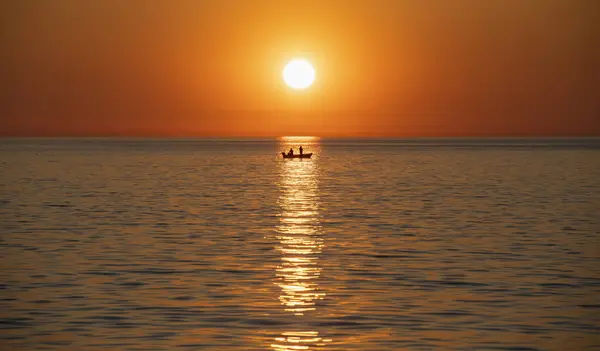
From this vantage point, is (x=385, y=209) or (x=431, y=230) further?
(x=385, y=209)

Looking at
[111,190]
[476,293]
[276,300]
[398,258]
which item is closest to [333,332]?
[276,300]

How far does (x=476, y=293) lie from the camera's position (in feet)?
84.9

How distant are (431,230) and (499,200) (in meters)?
20.6

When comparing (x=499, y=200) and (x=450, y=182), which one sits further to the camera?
(x=450, y=182)

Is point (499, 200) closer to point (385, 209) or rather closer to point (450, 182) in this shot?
point (385, 209)

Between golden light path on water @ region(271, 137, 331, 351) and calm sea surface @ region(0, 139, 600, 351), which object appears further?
calm sea surface @ region(0, 139, 600, 351)

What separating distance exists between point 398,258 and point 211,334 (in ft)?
41.6

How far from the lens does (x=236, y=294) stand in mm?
25625

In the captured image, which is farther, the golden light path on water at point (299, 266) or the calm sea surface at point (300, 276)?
the calm sea surface at point (300, 276)

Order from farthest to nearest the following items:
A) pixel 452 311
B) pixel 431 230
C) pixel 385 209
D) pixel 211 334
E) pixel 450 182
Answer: pixel 450 182
pixel 385 209
pixel 431 230
pixel 452 311
pixel 211 334

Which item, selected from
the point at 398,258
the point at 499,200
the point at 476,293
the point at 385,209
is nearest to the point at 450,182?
the point at 499,200

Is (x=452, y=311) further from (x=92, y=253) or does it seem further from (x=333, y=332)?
(x=92, y=253)

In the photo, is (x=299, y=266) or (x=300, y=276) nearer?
(x=300, y=276)

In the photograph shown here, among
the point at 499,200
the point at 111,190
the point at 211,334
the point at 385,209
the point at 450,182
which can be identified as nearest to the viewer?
the point at 211,334
